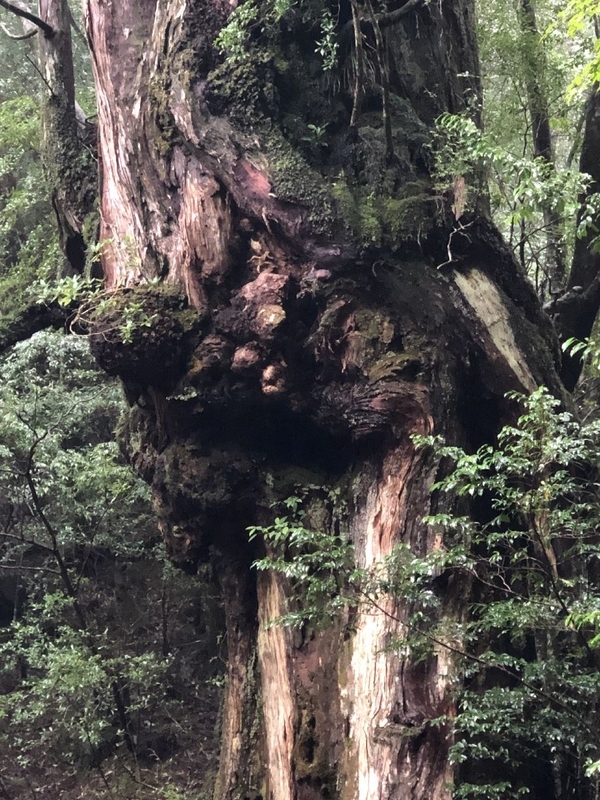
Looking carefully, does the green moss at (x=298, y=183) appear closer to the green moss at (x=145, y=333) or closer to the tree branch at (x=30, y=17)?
the green moss at (x=145, y=333)

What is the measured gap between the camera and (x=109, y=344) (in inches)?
149

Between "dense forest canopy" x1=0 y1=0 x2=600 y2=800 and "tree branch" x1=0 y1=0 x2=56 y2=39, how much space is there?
0.15 feet

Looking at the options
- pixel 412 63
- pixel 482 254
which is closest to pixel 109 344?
pixel 482 254

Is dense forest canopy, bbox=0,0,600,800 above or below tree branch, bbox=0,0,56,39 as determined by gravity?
below

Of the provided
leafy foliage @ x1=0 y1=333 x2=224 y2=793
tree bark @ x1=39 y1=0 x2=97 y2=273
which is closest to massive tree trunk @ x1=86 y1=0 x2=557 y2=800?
tree bark @ x1=39 y1=0 x2=97 y2=273

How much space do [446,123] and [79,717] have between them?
5.89 metres

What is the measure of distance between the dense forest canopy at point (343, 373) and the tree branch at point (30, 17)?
45 mm

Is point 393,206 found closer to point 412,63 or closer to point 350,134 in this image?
point 350,134

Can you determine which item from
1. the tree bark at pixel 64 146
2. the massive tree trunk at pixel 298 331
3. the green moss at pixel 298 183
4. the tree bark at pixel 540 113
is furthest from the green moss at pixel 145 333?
the tree bark at pixel 540 113

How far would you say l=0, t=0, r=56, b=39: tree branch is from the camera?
15.9 ft

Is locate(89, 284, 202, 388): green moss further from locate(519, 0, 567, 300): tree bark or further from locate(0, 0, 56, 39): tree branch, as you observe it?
locate(519, 0, 567, 300): tree bark

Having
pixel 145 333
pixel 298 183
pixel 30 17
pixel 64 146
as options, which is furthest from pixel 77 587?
pixel 298 183

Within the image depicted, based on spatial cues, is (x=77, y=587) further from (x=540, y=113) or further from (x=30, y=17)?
(x=540, y=113)

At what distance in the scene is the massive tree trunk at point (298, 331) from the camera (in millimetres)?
3592
